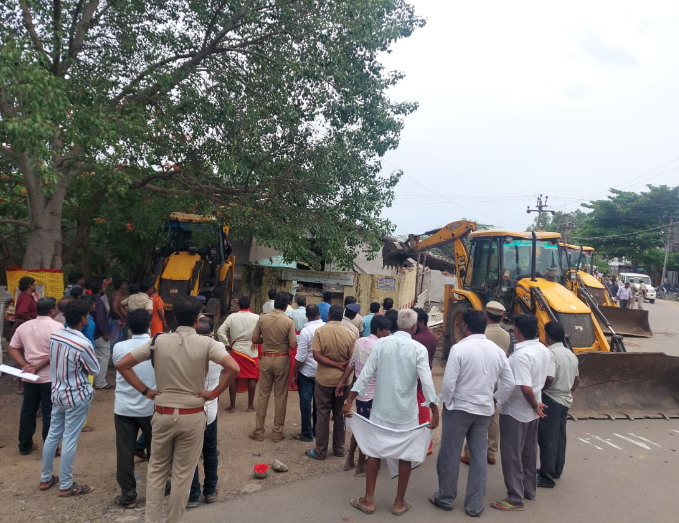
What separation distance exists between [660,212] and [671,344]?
26615 millimetres

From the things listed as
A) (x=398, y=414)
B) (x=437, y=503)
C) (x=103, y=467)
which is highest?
(x=398, y=414)

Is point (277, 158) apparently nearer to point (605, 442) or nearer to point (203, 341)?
point (203, 341)

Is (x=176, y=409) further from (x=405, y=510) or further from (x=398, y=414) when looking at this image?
(x=405, y=510)

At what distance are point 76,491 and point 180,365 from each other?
1.81 meters

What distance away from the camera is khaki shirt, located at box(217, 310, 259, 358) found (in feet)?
21.1

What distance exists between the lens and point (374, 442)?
4023 mm

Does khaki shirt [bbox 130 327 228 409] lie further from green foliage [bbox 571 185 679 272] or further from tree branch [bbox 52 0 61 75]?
green foliage [bbox 571 185 679 272]

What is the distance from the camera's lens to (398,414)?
397cm

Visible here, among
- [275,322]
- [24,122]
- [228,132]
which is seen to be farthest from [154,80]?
[275,322]

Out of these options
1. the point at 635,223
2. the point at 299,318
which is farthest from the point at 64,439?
the point at 635,223

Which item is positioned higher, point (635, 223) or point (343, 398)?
point (635, 223)

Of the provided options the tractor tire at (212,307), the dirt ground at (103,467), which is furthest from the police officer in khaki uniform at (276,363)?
the tractor tire at (212,307)

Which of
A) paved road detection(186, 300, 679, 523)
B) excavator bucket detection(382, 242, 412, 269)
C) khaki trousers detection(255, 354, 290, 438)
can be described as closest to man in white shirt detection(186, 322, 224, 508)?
paved road detection(186, 300, 679, 523)

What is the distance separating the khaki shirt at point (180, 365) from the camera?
134 inches
